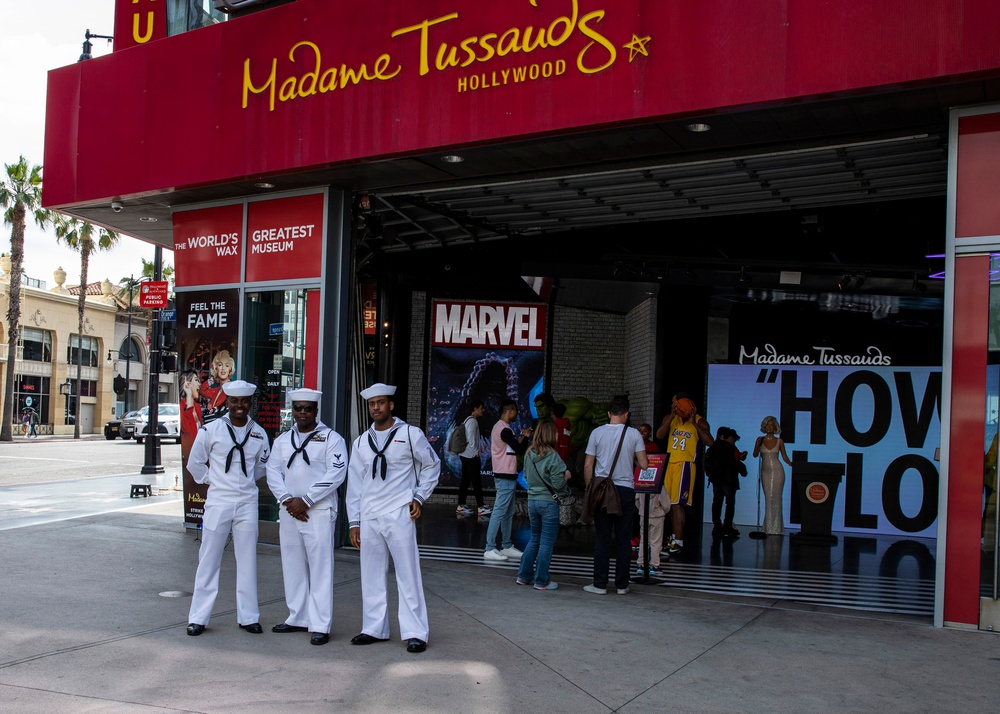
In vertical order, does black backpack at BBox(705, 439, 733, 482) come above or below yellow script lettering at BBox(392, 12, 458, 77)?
below

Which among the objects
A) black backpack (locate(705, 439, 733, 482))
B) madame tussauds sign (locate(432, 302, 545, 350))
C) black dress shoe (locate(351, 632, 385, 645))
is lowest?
black dress shoe (locate(351, 632, 385, 645))

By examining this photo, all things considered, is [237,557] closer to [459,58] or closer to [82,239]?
[459,58]

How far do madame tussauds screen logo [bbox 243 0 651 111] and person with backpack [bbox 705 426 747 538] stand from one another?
654 centimetres

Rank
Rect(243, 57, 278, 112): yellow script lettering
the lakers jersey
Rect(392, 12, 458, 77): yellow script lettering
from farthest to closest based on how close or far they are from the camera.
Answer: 1. the lakers jersey
2. Rect(243, 57, 278, 112): yellow script lettering
3. Rect(392, 12, 458, 77): yellow script lettering

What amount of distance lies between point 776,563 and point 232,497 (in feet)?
21.7

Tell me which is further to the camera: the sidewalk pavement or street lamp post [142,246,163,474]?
street lamp post [142,246,163,474]

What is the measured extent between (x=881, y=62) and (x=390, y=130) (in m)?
4.71

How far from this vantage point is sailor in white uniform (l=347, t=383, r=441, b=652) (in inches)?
254

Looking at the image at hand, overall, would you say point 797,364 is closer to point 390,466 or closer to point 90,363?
point 390,466

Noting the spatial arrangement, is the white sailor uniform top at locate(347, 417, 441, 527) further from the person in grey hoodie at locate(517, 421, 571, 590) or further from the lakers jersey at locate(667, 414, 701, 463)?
the lakers jersey at locate(667, 414, 701, 463)

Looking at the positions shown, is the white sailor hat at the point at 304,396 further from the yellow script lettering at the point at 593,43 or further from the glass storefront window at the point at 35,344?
the glass storefront window at the point at 35,344

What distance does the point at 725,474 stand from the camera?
1294 centimetres

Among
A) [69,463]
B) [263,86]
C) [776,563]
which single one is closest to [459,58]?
[263,86]

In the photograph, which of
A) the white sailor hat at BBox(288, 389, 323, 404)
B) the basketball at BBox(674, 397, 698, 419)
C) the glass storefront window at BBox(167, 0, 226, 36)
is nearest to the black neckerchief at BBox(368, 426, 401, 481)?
the white sailor hat at BBox(288, 389, 323, 404)
